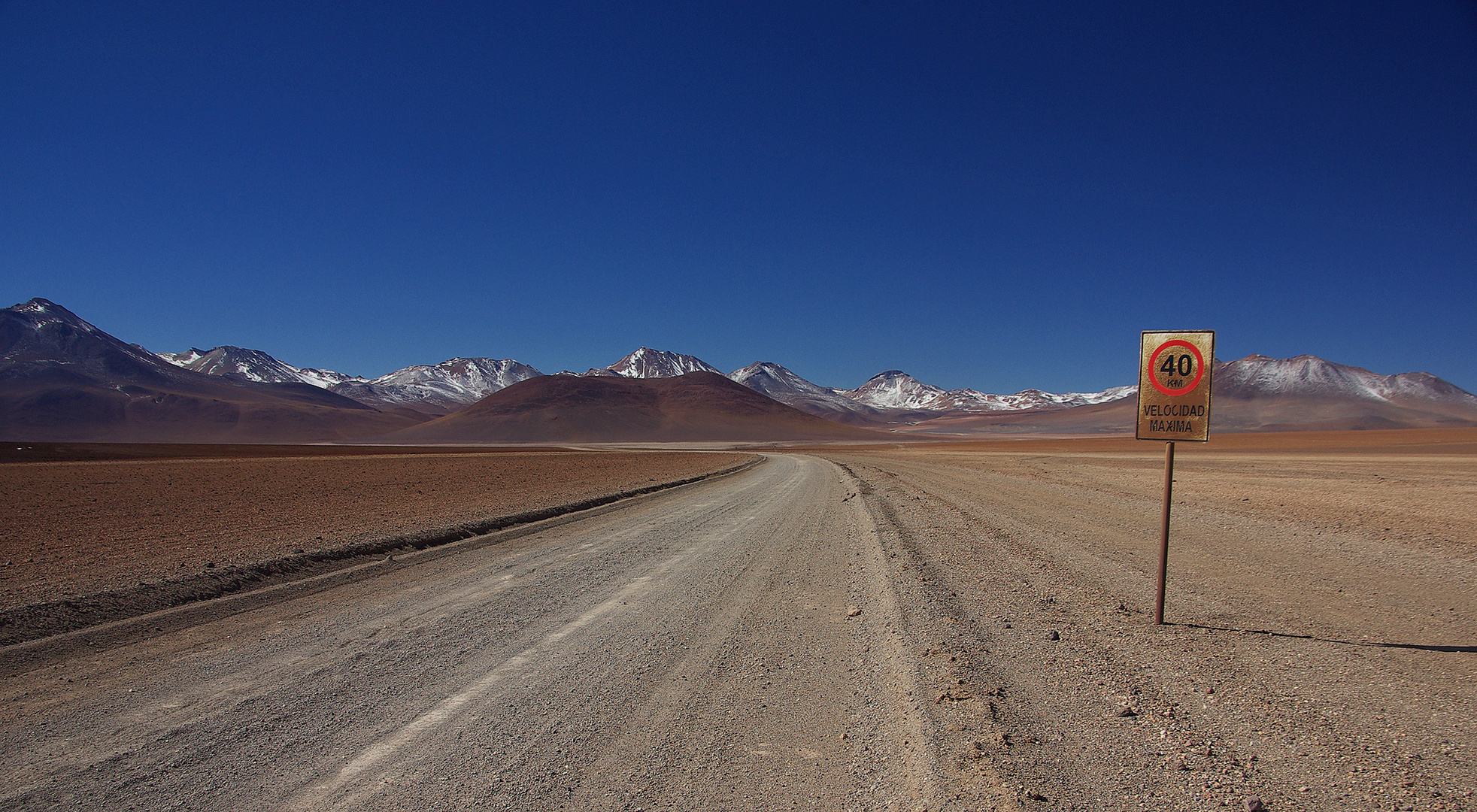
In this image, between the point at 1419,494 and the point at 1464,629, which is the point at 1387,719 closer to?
the point at 1464,629

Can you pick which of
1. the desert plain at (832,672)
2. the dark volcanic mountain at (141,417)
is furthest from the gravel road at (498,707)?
the dark volcanic mountain at (141,417)

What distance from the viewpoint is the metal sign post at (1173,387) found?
19.3 ft

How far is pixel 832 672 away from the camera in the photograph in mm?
5156

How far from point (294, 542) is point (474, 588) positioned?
545 centimetres

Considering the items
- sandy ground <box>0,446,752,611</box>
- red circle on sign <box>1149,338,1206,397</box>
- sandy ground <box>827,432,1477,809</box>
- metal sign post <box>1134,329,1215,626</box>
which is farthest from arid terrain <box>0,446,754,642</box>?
red circle on sign <box>1149,338,1206,397</box>

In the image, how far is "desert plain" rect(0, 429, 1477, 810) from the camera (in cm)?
349

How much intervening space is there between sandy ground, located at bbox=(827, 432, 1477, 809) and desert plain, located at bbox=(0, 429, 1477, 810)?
0.03m

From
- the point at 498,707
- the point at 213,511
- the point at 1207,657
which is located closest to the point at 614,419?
the point at 213,511

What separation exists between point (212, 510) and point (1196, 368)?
19.9m

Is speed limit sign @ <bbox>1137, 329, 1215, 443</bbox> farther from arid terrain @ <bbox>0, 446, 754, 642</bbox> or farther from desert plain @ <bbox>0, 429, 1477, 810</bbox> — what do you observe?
arid terrain @ <bbox>0, 446, 754, 642</bbox>

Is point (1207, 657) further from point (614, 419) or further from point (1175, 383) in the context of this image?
point (614, 419)

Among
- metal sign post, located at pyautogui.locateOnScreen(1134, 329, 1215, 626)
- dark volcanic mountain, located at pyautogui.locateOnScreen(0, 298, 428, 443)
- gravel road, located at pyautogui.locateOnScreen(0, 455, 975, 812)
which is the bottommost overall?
dark volcanic mountain, located at pyautogui.locateOnScreen(0, 298, 428, 443)

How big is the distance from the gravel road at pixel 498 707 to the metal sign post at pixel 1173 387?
300 centimetres

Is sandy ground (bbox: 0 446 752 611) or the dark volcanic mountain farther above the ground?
sandy ground (bbox: 0 446 752 611)
